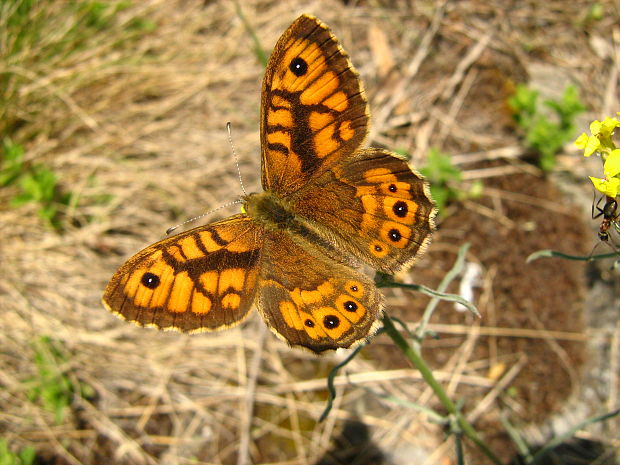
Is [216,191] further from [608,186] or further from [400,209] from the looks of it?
[608,186]

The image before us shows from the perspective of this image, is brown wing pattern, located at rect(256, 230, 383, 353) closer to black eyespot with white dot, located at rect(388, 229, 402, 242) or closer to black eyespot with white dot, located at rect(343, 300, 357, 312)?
black eyespot with white dot, located at rect(343, 300, 357, 312)

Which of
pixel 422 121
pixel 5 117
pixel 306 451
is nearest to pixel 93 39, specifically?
pixel 5 117

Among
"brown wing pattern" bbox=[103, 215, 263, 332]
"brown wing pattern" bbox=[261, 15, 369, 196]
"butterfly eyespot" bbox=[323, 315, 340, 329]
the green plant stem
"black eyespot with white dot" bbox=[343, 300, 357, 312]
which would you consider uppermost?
"brown wing pattern" bbox=[261, 15, 369, 196]

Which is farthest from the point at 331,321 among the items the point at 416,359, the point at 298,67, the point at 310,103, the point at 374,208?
the point at 298,67

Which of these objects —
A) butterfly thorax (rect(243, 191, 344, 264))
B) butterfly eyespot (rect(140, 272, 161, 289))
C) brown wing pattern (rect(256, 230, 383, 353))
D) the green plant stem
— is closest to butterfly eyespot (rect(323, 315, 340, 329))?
brown wing pattern (rect(256, 230, 383, 353))

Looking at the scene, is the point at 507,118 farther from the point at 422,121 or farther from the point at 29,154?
the point at 29,154

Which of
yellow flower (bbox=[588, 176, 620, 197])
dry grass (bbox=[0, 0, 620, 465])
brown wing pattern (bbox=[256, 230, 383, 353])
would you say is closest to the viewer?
yellow flower (bbox=[588, 176, 620, 197])

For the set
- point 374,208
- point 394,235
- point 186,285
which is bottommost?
point 394,235

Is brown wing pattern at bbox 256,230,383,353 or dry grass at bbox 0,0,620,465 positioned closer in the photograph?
brown wing pattern at bbox 256,230,383,353
